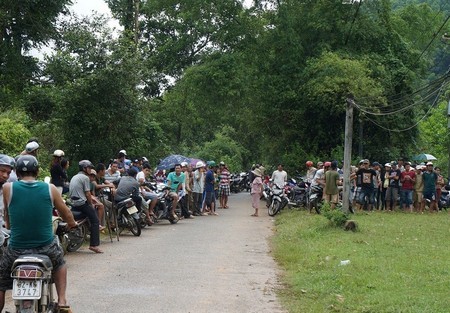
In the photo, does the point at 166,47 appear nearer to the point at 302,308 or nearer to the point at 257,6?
the point at 257,6

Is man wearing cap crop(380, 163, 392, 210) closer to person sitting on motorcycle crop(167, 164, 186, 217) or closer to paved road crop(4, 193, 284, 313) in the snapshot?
person sitting on motorcycle crop(167, 164, 186, 217)

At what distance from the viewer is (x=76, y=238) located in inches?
502

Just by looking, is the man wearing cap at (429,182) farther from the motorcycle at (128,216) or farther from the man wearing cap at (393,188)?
the motorcycle at (128,216)

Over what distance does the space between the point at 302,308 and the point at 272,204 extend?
51.7ft

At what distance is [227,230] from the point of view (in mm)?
18234

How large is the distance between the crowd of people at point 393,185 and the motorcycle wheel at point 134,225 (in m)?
8.46

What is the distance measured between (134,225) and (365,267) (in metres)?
7.17

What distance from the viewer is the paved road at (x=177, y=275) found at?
8375 mm

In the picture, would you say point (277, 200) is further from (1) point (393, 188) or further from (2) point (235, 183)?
(2) point (235, 183)

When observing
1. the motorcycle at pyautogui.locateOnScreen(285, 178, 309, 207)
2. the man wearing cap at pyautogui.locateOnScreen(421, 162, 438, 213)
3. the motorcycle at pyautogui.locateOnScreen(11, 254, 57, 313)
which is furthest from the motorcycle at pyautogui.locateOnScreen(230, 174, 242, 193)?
the motorcycle at pyautogui.locateOnScreen(11, 254, 57, 313)

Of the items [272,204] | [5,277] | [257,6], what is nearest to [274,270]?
[5,277]

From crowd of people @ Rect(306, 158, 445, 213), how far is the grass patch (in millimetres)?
4963

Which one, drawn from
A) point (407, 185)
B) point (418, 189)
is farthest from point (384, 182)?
point (418, 189)

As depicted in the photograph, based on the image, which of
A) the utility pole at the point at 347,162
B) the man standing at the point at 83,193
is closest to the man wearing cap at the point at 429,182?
the utility pole at the point at 347,162
